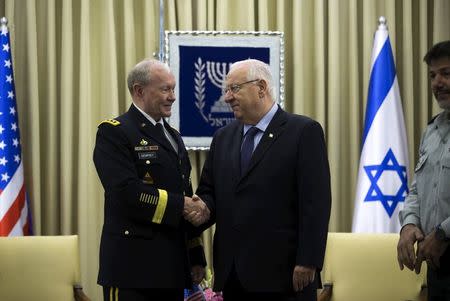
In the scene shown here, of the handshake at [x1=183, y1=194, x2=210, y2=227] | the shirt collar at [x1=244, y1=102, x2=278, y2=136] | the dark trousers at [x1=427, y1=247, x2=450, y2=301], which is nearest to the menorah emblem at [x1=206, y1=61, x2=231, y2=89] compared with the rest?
the shirt collar at [x1=244, y1=102, x2=278, y2=136]

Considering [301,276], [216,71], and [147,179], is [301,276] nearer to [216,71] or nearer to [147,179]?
[147,179]

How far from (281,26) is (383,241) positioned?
1.82m

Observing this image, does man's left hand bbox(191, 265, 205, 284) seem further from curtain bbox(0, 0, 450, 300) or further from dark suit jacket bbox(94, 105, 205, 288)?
curtain bbox(0, 0, 450, 300)

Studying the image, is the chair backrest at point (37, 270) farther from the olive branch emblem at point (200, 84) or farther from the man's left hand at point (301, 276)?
the man's left hand at point (301, 276)

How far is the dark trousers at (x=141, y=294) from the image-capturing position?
10.4 ft

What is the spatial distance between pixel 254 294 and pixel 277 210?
1.20 feet

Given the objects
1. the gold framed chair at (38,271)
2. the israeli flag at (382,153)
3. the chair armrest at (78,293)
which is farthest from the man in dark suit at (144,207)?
the israeli flag at (382,153)

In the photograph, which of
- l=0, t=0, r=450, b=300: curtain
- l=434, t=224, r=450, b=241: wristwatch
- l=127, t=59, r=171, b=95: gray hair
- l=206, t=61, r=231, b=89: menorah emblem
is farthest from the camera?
l=206, t=61, r=231, b=89: menorah emblem

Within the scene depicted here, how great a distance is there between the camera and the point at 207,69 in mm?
5324

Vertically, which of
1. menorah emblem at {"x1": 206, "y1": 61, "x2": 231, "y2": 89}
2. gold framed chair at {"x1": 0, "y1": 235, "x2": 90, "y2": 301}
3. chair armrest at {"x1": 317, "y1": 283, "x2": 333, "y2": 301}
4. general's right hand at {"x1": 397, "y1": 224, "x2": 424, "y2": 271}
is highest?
menorah emblem at {"x1": 206, "y1": 61, "x2": 231, "y2": 89}

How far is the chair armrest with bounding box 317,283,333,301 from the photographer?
432 centimetres

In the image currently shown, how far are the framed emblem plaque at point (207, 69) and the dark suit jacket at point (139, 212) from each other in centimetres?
201

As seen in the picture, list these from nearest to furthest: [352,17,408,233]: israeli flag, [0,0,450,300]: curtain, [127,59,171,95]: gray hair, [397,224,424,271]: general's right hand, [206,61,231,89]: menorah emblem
→ [397,224,424,271]: general's right hand
[127,59,171,95]: gray hair
[352,17,408,233]: israeli flag
[0,0,450,300]: curtain
[206,61,231,89]: menorah emblem

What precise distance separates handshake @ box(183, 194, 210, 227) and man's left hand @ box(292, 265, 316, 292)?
0.49 m
